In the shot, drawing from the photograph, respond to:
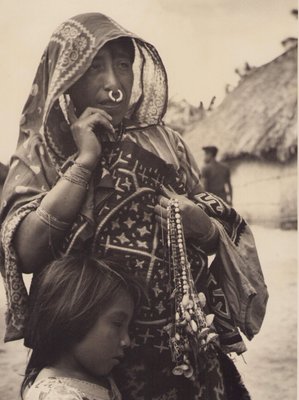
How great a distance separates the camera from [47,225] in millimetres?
2076

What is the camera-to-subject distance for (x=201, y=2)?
261 cm

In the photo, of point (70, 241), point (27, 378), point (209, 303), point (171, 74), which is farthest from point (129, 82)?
point (27, 378)

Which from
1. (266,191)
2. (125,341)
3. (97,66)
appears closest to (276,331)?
(266,191)

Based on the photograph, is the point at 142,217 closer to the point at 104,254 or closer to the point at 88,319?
the point at 104,254

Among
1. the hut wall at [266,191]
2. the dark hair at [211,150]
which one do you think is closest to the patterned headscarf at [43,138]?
the dark hair at [211,150]

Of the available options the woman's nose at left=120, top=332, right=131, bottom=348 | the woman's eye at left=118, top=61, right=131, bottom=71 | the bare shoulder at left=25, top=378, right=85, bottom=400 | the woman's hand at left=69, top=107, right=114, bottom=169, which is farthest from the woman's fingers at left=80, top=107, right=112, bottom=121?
the bare shoulder at left=25, top=378, right=85, bottom=400

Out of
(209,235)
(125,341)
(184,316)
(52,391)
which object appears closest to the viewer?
(52,391)

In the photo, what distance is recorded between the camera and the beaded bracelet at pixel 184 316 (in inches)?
84.4

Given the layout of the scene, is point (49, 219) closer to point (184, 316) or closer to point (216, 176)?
point (184, 316)

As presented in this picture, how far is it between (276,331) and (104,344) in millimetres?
854

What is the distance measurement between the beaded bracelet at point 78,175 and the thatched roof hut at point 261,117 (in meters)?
0.54

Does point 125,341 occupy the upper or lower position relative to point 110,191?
lower

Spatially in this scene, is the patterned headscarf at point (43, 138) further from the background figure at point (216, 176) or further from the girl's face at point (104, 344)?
the background figure at point (216, 176)

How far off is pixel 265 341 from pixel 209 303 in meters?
0.44
